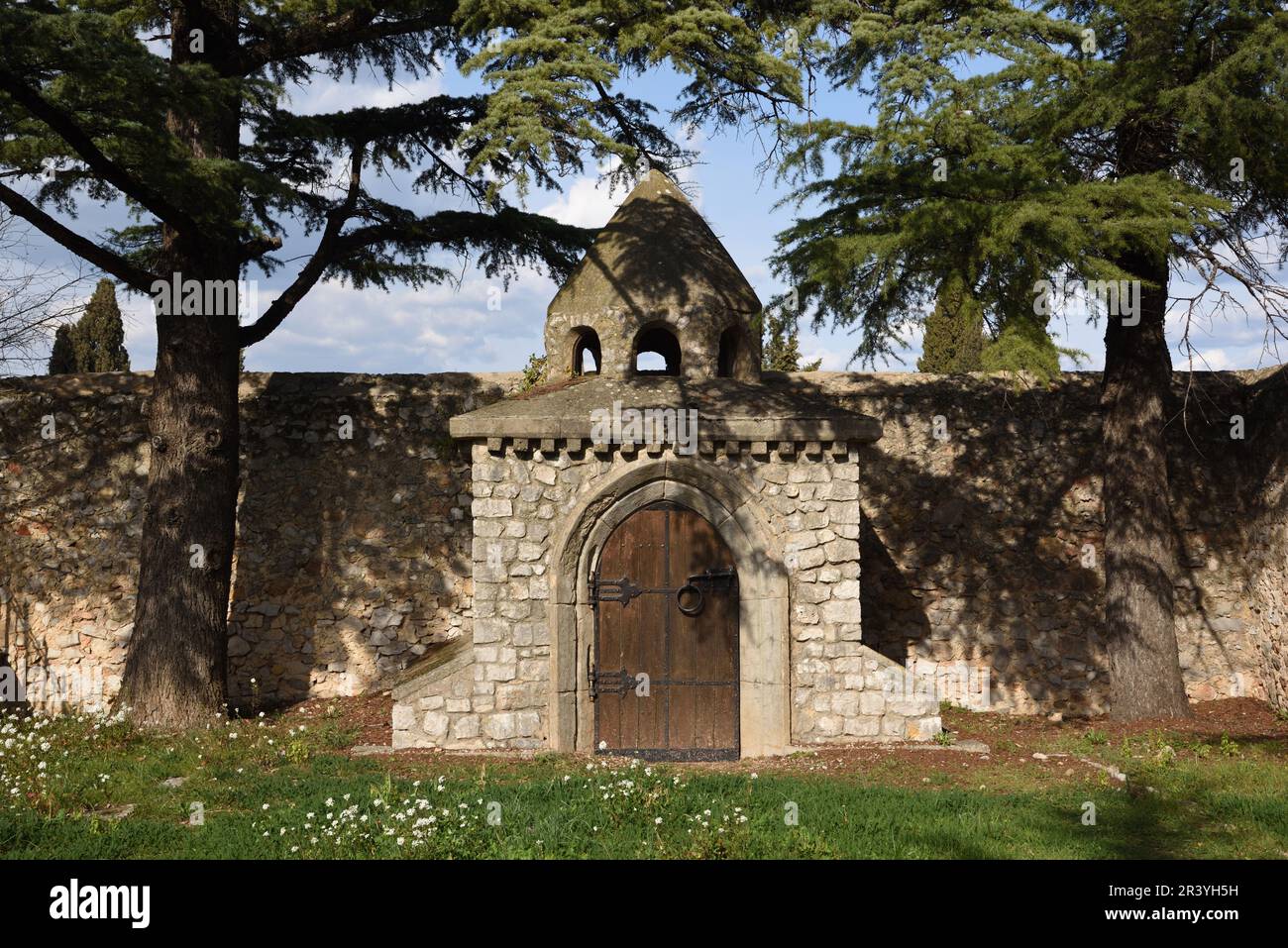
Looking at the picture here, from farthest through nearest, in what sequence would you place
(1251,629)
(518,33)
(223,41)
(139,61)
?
(1251,629) → (223,41) → (518,33) → (139,61)

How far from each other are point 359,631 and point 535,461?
14.3 ft

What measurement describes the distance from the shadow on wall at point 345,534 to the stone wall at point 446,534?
1.0 inches

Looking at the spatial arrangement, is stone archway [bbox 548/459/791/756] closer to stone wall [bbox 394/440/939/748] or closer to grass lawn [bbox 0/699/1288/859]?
stone wall [bbox 394/440/939/748]

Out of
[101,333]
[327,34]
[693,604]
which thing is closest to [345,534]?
[693,604]

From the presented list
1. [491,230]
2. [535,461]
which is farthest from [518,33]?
[535,461]

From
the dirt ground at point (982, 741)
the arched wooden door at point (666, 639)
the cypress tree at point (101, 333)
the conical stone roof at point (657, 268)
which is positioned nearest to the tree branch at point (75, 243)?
the conical stone roof at point (657, 268)

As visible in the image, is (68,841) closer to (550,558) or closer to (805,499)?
(550,558)

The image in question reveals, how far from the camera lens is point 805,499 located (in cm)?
952

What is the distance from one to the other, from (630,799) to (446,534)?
6.35m

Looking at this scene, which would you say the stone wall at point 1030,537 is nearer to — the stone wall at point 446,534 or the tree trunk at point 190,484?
the stone wall at point 446,534

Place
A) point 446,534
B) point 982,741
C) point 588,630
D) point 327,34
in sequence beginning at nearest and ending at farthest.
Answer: point 588,630 → point 982,741 → point 327,34 → point 446,534

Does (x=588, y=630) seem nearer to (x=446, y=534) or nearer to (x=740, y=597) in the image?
(x=740, y=597)

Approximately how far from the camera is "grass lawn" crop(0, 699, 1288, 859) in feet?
19.8

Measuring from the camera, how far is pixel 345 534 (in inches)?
489
